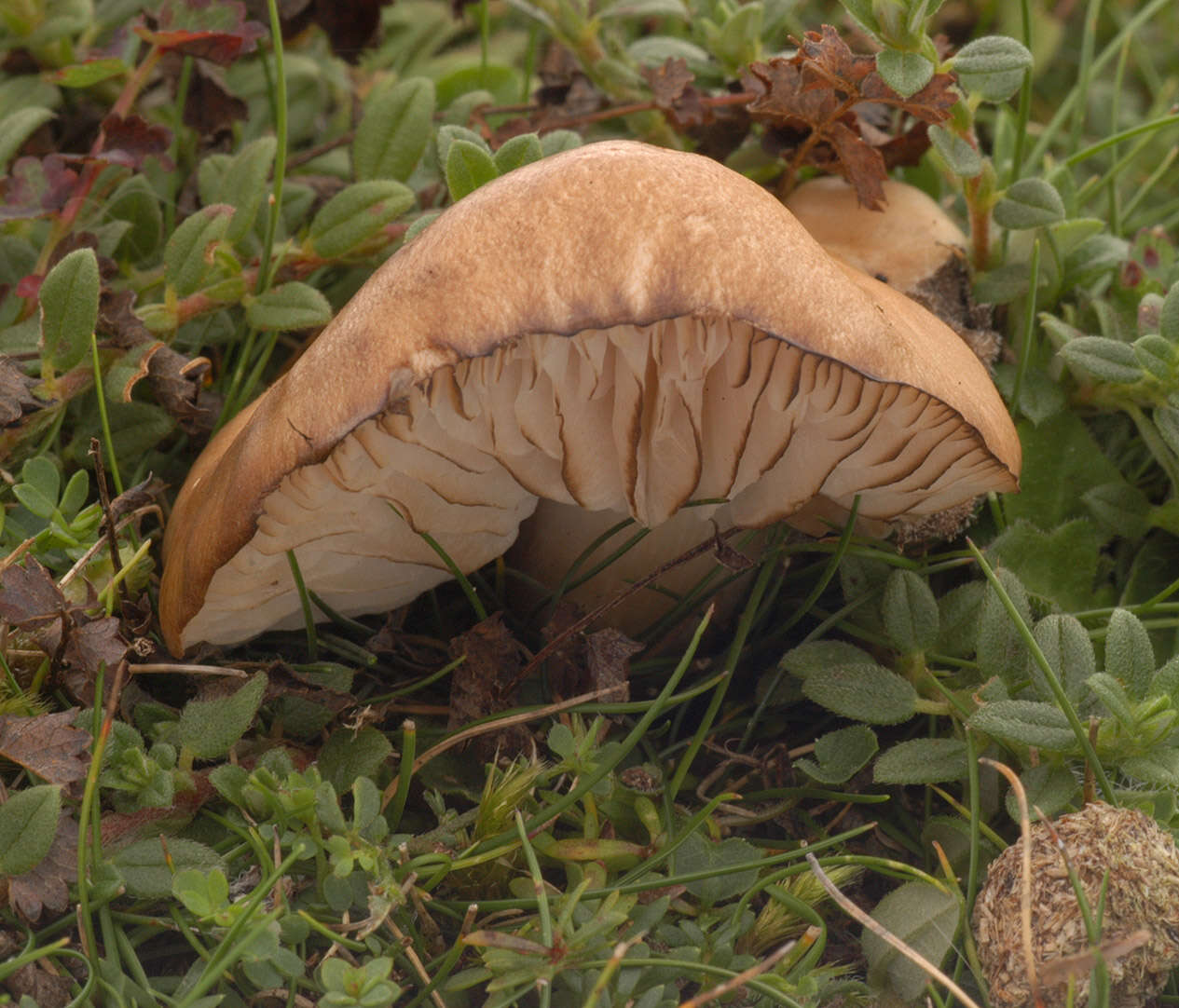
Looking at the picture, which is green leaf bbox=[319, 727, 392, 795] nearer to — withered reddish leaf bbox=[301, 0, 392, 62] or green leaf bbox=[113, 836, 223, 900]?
green leaf bbox=[113, 836, 223, 900]

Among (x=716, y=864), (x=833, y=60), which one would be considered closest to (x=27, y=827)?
(x=716, y=864)

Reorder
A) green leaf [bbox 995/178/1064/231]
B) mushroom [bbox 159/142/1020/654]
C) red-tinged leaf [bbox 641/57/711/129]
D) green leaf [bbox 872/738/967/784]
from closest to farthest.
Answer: mushroom [bbox 159/142/1020/654] < green leaf [bbox 872/738/967/784] < green leaf [bbox 995/178/1064/231] < red-tinged leaf [bbox 641/57/711/129]

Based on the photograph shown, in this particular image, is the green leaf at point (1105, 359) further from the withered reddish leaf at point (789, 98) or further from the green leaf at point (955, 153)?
the withered reddish leaf at point (789, 98)

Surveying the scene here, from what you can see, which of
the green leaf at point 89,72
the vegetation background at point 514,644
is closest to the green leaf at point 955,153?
the vegetation background at point 514,644

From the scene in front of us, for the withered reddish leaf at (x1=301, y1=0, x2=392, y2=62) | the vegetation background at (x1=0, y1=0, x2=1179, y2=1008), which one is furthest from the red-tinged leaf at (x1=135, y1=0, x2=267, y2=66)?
the withered reddish leaf at (x1=301, y1=0, x2=392, y2=62)

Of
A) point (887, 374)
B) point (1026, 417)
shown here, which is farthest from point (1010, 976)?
point (1026, 417)
